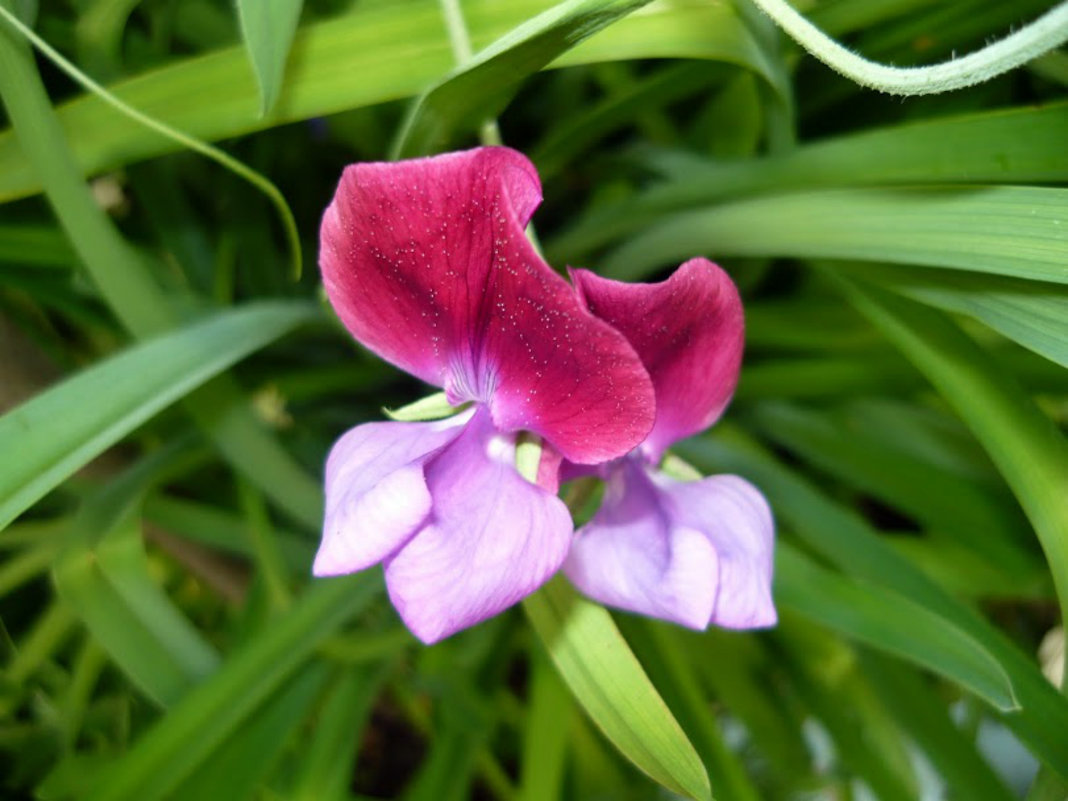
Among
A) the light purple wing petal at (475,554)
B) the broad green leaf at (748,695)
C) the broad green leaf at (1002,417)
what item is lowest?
the broad green leaf at (748,695)

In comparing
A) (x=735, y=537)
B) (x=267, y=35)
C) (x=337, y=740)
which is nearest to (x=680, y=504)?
(x=735, y=537)

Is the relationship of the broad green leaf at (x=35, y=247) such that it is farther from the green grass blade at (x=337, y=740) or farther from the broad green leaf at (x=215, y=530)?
the green grass blade at (x=337, y=740)

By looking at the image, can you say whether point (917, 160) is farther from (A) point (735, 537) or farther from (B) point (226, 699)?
(B) point (226, 699)

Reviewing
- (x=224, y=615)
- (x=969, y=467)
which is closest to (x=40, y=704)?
(x=224, y=615)

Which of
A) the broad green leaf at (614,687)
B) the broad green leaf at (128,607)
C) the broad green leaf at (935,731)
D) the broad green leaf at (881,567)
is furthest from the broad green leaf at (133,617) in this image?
the broad green leaf at (935,731)

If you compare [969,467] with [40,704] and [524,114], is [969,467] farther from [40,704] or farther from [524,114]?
[40,704]

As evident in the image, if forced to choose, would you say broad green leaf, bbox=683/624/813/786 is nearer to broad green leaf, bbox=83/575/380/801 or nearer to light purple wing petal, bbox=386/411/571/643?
broad green leaf, bbox=83/575/380/801

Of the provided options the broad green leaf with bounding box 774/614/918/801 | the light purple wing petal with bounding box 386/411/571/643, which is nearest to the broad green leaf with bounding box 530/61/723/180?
the light purple wing petal with bounding box 386/411/571/643
